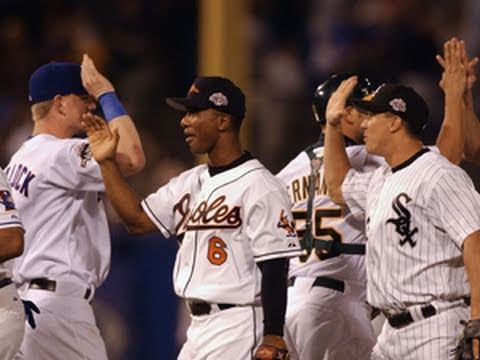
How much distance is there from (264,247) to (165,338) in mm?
3884

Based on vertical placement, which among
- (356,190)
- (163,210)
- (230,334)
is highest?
(356,190)

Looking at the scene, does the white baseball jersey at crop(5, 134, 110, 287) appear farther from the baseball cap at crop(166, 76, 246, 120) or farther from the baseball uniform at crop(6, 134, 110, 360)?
the baseball cap at crop(166, 76, 246, 120)

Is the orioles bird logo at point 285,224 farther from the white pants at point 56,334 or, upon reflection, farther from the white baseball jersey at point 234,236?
the white pants at point 56,334

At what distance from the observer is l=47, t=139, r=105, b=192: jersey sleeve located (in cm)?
637

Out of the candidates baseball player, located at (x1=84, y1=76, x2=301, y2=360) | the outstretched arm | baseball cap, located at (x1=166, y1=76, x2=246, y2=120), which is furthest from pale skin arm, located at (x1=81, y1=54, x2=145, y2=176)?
the outstretched arm

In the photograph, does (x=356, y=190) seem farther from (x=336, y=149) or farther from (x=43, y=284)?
(x=43, y=284)

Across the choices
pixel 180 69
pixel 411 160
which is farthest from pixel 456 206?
pixel 180 69

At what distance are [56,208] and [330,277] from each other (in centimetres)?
134

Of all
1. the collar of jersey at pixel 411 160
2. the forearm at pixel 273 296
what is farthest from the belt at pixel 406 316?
the collar of jersey at pixel 411 160

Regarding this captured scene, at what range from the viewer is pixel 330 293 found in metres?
6.68

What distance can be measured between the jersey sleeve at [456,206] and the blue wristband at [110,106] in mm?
1638

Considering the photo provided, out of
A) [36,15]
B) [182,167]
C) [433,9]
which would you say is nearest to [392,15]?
[433,9]

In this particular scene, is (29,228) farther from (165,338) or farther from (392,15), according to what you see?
(392,15)

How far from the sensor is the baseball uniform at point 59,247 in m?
6.27
